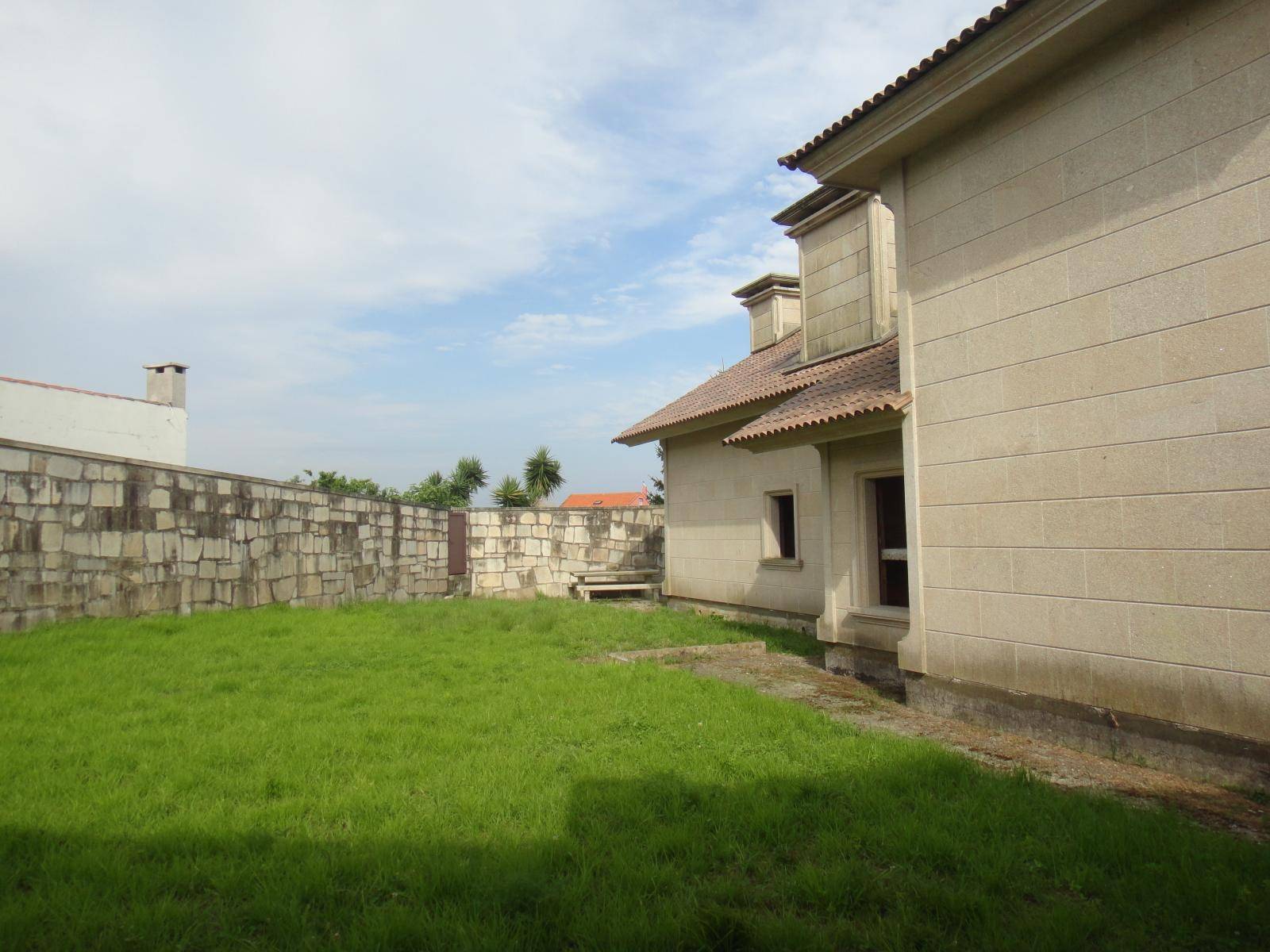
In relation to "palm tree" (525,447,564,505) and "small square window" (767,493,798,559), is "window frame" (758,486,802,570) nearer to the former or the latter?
"small square window" (767,493,798,559)

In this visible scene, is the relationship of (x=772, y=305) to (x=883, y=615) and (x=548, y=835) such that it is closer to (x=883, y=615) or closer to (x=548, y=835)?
(x=883, y=615)

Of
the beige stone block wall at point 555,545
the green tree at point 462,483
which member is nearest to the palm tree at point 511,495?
the green tree at point 462,483

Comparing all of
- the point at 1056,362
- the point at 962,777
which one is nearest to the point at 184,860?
Result: the point at 962,777

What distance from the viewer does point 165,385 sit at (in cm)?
2427

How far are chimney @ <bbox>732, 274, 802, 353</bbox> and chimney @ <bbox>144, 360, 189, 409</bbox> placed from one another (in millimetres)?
17835

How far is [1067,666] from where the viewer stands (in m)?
5.85

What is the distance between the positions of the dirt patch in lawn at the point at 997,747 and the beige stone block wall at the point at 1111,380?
41cm

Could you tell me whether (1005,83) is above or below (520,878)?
above

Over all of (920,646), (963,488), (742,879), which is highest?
(963,488)

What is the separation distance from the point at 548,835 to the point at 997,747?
3604mm

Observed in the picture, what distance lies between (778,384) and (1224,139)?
6.83m

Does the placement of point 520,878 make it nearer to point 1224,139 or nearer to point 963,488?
point 963,488

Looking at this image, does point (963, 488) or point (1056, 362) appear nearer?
point (1056, 362)

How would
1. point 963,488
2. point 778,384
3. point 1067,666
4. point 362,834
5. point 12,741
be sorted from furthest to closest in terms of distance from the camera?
point 778,384, point 963,488, point 1067,666, point 12,741, point 362,834
